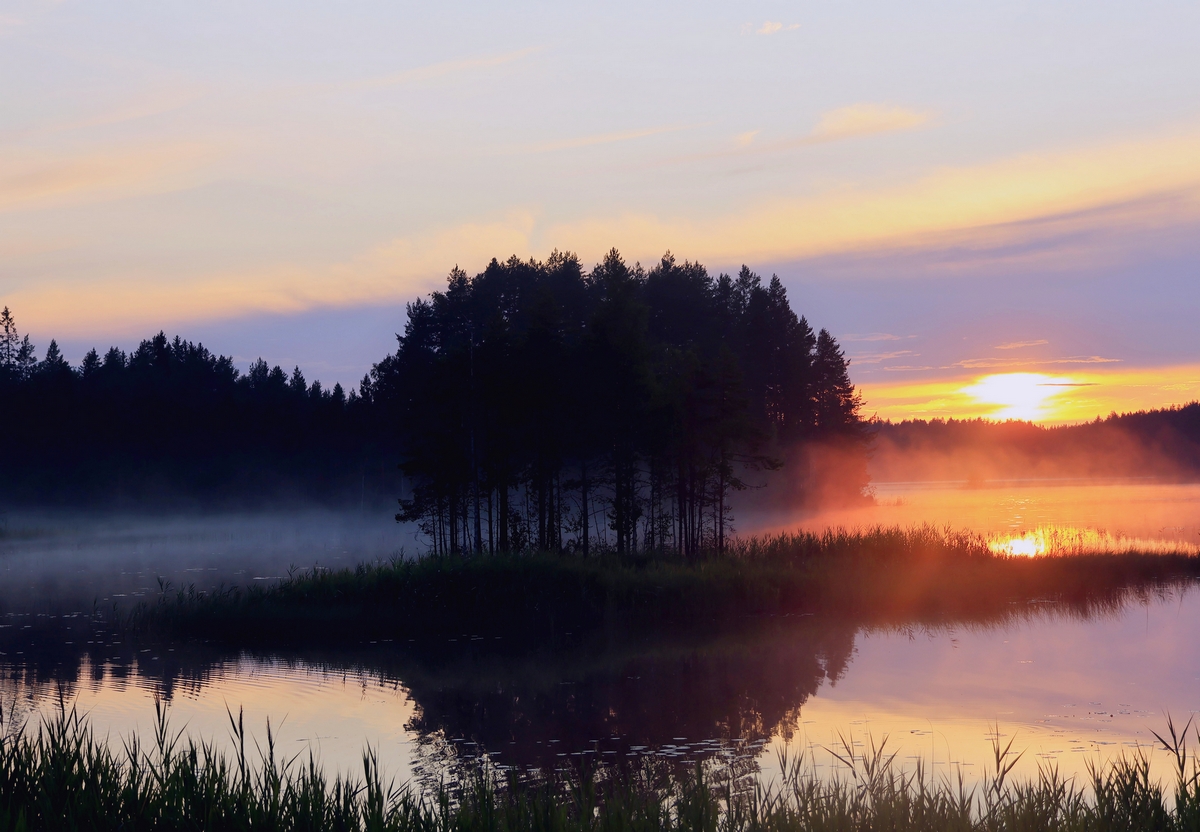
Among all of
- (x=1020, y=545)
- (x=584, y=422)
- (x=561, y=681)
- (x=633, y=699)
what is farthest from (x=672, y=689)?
(x=1020, y=545)

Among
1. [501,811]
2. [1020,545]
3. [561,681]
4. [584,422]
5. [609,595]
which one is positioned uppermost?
[584,422]


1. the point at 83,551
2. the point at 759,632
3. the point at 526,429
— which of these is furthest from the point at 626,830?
the point at 83,551

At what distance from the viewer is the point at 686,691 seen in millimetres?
19312

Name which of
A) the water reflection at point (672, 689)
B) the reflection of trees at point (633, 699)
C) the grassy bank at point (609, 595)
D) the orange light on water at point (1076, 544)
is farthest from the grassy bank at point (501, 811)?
the orange light on water at point (1076, 544)

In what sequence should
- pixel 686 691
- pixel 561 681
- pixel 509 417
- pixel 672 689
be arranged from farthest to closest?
1. pixel 509 417
2. pixel 561 681
3. pixel 672 689
4. pixel 686 691

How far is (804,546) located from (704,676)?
1563cm

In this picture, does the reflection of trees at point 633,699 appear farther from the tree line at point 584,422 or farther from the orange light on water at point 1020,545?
the orange light on water at point 1020,545

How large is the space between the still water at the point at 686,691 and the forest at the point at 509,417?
1657 cm

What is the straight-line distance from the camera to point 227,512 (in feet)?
365

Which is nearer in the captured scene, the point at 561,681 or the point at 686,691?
the point at 686,691

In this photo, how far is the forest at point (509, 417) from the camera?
4291cm

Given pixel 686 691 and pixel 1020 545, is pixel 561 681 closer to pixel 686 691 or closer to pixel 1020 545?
pixel 686 691

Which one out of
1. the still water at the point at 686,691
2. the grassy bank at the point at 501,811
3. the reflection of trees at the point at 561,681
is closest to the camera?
the grassy bank at the point at 501,811

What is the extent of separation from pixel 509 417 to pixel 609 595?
1453 cm
